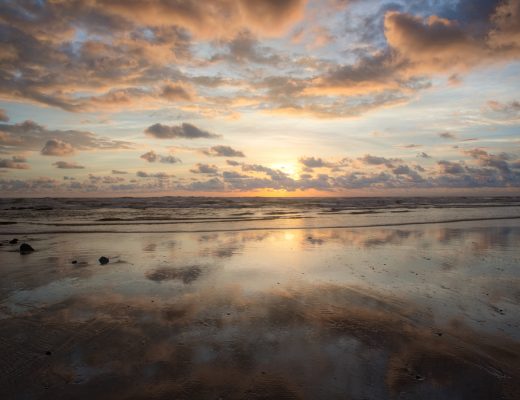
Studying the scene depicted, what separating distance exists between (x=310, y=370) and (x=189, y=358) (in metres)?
1.98

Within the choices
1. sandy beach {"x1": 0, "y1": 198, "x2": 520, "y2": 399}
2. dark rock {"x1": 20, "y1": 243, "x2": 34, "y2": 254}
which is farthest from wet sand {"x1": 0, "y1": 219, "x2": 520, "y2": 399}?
dark rock {"x1": 20, "y1": 243, "x2": 34, "y2": 254}

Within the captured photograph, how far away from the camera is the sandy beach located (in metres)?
5.00

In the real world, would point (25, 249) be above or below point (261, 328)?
above

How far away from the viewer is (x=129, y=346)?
20.3ft

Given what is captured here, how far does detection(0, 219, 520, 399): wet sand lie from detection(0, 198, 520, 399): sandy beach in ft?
0.10

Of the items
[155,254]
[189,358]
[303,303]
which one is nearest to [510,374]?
[303,303]

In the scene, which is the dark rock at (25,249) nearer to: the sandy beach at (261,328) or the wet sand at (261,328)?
the wet sand at (261,328)

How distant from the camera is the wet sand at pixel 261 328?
16.4 feet

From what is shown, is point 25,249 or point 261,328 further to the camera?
point 25,249

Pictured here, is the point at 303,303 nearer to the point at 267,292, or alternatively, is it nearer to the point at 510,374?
the point at 267,292

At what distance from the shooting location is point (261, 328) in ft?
22.8

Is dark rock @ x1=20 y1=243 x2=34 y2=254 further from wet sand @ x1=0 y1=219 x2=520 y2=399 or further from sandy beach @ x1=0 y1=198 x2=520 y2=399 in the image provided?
sandy beach @ x1=0 y1=198 x2=520 y2=399

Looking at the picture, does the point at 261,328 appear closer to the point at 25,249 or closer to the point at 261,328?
the point at 261,328

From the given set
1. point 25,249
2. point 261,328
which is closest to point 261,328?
point 261,328
